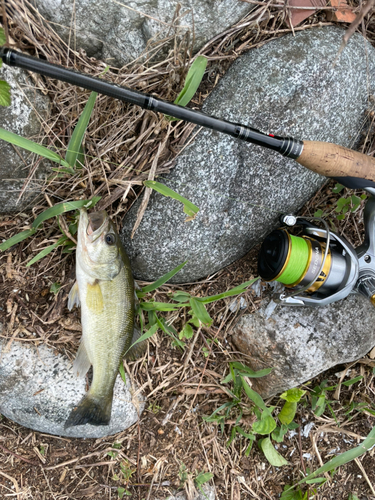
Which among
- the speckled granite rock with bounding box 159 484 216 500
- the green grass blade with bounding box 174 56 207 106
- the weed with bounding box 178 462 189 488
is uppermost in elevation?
the green grass blade with bounding box 174 56 207 106

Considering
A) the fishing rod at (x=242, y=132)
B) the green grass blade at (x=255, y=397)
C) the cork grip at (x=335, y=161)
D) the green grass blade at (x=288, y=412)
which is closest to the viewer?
the fishing rod at (x=242, y=132)

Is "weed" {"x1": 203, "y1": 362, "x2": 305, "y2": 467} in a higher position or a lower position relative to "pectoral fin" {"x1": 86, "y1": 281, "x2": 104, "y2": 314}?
lower

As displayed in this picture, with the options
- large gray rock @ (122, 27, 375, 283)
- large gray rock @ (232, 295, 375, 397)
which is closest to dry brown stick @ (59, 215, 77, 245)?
large gray rock @ (122, 27, 375, 283)

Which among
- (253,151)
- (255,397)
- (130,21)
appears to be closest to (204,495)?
(255,397)

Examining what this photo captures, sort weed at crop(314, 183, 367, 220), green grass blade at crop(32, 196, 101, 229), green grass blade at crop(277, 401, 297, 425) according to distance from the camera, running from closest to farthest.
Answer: green grass blade at crop(32, 196, 101, 229) → weed at crop(314, 183, 367, 220) → green grass blade at crop(277, 401, 297, 425)

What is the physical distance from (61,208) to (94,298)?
0.61 m

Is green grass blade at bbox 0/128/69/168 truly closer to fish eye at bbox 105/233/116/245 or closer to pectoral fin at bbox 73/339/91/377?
fish eye at bbox 105/233/116/245

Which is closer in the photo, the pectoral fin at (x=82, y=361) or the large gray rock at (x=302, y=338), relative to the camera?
the pectoral fin at (x=82, y=361)

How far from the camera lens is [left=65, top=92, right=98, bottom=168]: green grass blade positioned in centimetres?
236

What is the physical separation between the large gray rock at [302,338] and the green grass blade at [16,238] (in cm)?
175

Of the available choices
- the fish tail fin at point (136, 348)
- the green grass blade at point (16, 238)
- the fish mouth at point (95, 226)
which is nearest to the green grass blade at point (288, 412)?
the fish tail fin at point (136, 348)

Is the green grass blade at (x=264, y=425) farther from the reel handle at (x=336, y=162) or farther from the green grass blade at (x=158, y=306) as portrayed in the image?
the reel handle at (x=336, y=162)

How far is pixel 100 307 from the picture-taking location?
98.7 inches

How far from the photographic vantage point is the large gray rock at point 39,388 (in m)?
2.79
